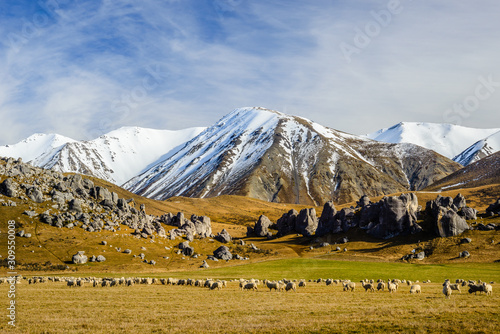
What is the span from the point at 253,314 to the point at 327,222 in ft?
393

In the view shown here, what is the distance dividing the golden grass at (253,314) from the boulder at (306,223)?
115441 mm

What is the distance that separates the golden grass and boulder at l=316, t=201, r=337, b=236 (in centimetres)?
10305

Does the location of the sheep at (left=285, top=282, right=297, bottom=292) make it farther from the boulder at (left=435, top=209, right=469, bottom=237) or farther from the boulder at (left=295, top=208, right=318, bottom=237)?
the boulder at (left=295, top=208, right=318, bottom=237)

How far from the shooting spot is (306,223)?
530ft

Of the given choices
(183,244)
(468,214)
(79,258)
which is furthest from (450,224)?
(79,258)

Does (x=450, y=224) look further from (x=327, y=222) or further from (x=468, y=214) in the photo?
(x=327, y=222)

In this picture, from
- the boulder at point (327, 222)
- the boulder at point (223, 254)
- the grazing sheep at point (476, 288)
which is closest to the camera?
the grazing sheep at point (476, 288)

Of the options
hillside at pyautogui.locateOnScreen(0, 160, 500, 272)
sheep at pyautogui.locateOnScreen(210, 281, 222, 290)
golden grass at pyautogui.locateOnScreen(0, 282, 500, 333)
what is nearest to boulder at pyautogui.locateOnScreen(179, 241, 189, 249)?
hillside at pyautogui.locateOnScreen(0, 160, 500, 272)

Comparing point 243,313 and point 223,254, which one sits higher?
point 243,313

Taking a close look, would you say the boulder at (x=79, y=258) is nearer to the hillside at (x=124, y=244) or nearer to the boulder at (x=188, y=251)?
the hillside at (x=124, y=244)

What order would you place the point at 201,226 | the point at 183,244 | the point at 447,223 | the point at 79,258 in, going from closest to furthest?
the point at 79,258 < the point at 447,223 < the point at 183,244 < the point at 201,226

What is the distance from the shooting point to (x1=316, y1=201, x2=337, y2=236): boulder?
14662 cm

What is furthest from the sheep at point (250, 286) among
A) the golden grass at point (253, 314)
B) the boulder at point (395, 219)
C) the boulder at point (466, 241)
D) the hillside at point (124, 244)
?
the boulder at point (395, 219)

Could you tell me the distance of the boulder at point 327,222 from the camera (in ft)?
481
